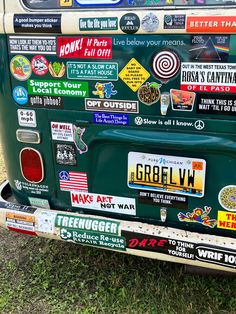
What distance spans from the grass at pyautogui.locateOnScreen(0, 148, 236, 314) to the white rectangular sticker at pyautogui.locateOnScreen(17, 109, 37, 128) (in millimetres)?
1174

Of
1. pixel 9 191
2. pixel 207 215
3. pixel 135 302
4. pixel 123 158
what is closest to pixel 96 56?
pixel 123 158

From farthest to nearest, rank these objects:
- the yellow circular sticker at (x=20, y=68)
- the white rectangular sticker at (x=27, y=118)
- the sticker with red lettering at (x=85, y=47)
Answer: the white rectangular sticker at (x=27, y=118), the yellow circular sticker at (x=20, y=68), the sticker with red lettering at (x=85, y=47)

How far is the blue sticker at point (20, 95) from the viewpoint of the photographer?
2.75 meters

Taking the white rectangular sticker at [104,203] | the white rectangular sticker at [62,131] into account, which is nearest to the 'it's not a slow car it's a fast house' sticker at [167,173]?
the white rectangular sticker at [104,203]

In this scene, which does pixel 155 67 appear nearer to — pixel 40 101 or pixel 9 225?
pixel 40 101

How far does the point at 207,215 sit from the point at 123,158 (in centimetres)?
61

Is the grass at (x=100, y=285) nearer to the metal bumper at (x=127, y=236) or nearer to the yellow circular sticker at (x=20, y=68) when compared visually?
the metal bumper at (x=127, y=236)

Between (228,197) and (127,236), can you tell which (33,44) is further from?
(228,197)

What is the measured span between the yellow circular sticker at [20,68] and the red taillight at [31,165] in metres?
0.47

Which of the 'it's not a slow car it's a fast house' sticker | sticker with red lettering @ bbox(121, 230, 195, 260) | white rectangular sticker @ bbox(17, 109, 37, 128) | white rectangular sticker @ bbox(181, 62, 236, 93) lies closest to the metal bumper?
sticker with red lettering @ bbox(121, 230, 195, 260)

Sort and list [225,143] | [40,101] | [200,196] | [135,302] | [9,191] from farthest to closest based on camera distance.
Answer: [9,191] → [135,302] → [40,101] → [200,196] → [225,143]

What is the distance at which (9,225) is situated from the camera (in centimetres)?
294

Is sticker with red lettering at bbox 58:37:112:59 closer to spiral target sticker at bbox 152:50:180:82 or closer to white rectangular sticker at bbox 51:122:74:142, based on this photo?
spiral target sticker at bbox 152:50:180:82

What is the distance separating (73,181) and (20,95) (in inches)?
25.6
